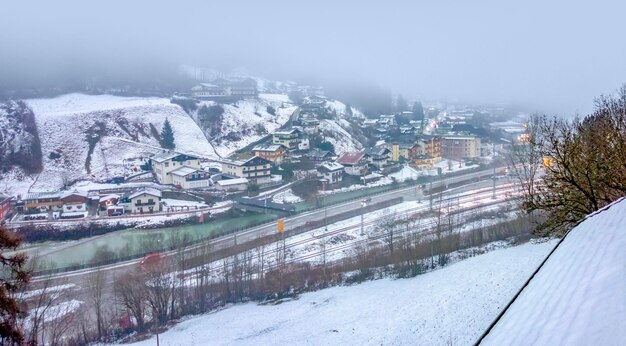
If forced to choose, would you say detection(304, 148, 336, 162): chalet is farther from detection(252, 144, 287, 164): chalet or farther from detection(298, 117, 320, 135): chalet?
detection(298, 117, 320, 135): chalet

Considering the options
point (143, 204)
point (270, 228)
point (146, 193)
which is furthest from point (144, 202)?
point (270, 228)

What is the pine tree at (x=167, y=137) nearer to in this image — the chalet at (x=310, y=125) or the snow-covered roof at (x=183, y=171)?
the snow-covered roof at (x=183, y=171)

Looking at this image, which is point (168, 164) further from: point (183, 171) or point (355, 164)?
point (355, 164)

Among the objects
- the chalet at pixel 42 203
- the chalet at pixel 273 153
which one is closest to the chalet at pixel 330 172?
the chalet at pixel 273 153

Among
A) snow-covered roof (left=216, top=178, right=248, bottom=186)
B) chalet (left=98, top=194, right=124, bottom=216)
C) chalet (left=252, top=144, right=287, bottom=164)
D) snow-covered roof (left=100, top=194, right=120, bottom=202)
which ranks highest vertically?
chalet (left=252, top=144, right=287, bottom=164)

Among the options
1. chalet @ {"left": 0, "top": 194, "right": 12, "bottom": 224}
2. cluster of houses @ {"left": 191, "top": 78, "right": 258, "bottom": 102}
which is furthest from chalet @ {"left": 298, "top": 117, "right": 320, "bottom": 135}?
chalet @ {"left": 0, "top": 194, "right": 12, "bottom": 224}

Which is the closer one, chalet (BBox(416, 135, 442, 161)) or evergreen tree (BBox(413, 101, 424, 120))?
chalet (BBox(416, 135, 442, 161))

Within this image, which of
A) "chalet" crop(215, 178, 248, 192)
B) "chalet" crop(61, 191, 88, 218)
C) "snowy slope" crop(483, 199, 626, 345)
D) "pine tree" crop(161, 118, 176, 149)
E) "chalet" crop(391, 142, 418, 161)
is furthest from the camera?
"pine tree" crop(161, 118, 176, 149)

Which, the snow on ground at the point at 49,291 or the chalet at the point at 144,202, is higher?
the chalet at the point at 144,202

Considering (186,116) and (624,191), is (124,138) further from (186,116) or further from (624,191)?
(624,191)
